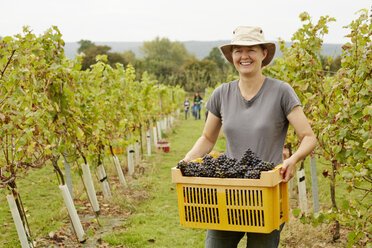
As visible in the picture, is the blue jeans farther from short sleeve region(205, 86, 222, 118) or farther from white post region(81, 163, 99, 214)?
white post region(81, 163, 99, 214)

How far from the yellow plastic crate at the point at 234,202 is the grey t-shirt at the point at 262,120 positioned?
0.25m

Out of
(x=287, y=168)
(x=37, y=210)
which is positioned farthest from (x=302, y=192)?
(x=37, y=210)

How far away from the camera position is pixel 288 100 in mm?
2453

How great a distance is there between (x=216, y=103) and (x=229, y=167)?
62 cm

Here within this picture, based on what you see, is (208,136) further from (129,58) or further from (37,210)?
(129,58)

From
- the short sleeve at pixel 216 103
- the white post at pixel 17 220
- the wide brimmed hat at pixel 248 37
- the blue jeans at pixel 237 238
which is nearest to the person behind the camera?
the blue jeans at pixel 237 238

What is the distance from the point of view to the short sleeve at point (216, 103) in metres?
2.75

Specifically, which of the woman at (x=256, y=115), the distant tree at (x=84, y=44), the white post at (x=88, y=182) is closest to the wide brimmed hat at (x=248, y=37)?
the woman at (x=256, y=115)

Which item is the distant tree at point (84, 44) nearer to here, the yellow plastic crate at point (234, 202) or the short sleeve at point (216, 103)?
the short sleeve at point (216, 103)

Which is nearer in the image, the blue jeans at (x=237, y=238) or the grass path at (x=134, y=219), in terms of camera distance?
the blue jeans at (x=237, y=238)

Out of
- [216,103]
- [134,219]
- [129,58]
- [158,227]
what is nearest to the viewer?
[216,103]

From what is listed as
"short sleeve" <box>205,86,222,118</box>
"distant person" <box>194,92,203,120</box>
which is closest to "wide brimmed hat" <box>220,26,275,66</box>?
"short sleeve" <box>205,86,222,118</box>

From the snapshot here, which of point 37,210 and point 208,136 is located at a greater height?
point 208,136

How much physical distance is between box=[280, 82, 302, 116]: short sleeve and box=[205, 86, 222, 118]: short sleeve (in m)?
0.43
